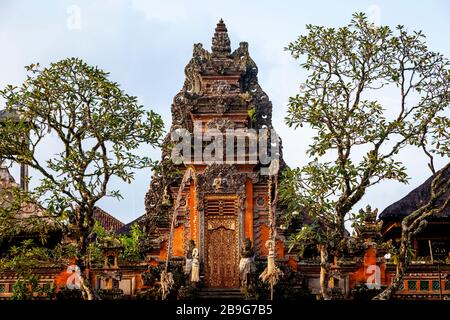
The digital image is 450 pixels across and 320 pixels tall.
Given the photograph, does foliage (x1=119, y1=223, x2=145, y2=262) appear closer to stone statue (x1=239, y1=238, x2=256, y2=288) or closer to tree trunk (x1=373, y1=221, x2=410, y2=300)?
stone statue (x1=239, y1=238, x2=256, y2=288)

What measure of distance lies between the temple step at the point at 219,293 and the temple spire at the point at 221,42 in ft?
26.5

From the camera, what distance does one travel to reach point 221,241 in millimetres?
36219

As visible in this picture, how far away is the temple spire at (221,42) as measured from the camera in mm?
38625

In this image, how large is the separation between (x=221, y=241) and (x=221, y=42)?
6.90 m

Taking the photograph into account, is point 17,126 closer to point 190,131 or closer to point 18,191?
point 18,191

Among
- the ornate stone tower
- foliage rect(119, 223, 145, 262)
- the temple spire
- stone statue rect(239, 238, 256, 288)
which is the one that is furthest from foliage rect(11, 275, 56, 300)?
the temple spire

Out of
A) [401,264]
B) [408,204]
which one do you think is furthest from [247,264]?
[408,204]

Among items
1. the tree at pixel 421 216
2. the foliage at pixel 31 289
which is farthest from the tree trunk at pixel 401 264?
the foliage at pixel 31 289

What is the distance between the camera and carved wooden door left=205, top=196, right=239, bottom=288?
1412 inches

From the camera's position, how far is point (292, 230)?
1415 inches
